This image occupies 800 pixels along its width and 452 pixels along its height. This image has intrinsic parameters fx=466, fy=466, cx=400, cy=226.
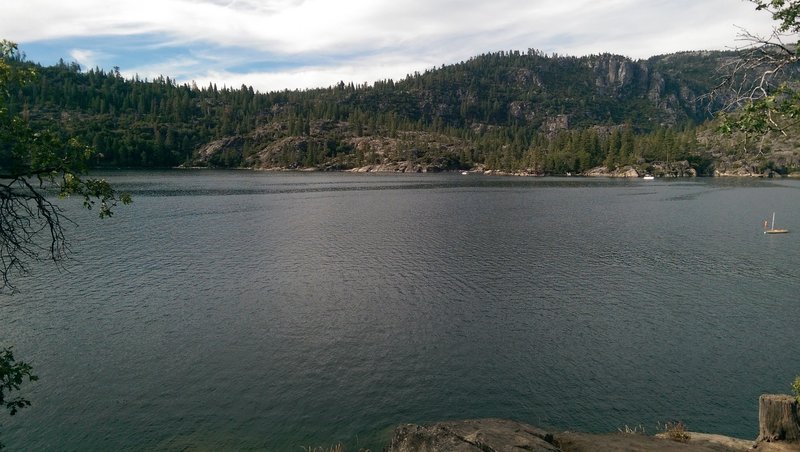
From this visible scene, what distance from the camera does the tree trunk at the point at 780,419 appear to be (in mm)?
19578

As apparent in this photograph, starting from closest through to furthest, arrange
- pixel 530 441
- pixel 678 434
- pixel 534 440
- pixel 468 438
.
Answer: pixel 468 438, pixel 530 441, pixel 534 440, pixel 678 434

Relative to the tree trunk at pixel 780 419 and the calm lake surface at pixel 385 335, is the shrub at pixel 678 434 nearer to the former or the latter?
the tree trunk at pixel 780 419

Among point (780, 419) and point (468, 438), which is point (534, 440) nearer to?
point (468, 438)

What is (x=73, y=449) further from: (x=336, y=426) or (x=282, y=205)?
(x=282, y=205)

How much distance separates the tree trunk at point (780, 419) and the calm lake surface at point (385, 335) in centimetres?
690

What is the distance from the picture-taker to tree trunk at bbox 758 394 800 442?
19.6 m

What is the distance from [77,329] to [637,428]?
4337 centimetres

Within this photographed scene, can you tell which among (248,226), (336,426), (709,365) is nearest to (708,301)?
(709,365)

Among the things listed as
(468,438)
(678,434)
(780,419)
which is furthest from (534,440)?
(780,419)

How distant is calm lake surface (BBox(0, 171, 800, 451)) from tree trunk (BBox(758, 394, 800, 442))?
6.90 m

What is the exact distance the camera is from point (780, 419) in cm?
1977

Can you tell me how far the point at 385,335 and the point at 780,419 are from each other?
26324 mm

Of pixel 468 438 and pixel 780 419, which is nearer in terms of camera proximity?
pixel 468 438

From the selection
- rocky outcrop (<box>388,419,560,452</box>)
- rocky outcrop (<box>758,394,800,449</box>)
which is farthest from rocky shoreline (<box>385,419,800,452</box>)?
rocky outcrop (<box>758,394,800,449</box>)
